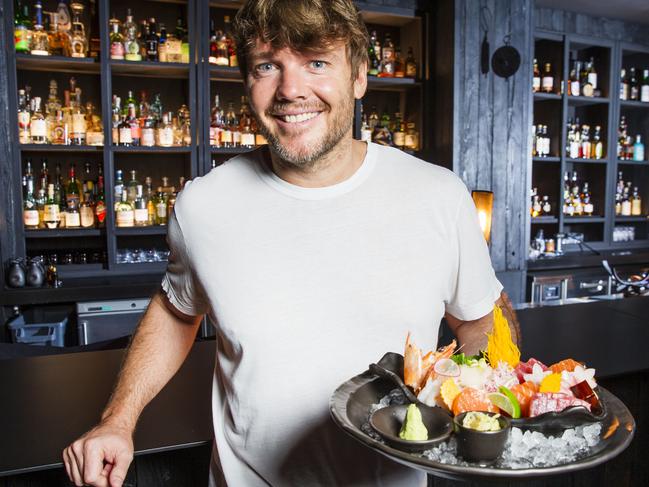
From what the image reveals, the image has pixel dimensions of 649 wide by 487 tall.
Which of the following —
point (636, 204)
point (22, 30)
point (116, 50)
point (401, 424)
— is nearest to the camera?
point (401, 424)

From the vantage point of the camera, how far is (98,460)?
894mm

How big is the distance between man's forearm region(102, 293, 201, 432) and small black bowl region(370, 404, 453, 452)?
0.49 m

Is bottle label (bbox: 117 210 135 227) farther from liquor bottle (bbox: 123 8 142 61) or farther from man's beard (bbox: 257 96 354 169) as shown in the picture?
man's beard (bbox: 257 96 354 169)

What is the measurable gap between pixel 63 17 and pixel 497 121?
2609 mm

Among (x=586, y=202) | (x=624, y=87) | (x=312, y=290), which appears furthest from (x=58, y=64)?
(x=624, y=87)

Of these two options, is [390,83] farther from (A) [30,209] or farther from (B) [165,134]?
(A) [30,209]

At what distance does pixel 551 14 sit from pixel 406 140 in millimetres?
1550

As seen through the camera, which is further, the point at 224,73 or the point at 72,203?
the point at 224,73

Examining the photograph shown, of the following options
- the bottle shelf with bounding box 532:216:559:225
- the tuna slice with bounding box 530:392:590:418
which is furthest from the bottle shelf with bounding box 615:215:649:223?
the tuna slice with bounding box 530:392:590:418

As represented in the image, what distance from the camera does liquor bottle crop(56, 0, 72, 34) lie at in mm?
3197

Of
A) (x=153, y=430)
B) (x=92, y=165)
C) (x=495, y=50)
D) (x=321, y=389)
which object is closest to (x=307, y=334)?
(x=321, y=389)

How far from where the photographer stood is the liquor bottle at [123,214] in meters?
3.31

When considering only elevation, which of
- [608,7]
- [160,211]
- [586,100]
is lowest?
→ [160,211]

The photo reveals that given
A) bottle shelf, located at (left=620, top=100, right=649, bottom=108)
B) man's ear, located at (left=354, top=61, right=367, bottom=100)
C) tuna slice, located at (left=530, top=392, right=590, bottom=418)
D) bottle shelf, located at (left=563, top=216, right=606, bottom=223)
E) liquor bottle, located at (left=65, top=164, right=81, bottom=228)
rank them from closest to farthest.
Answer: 1. tuna slice, located at (left=530, top=392, right=590, bottom=418)
2. man's ear, located at (left=354, top=61, right=367, bottom=100)
3. liquor bottle, located at (left=65, top=164, right=81, bottom=228)
4. bottle shelf, located at (left=563, top=216, right=606, bottom=223)
5. bottle shelf, located at (left=620, top=100, right=649, bottom=108)
